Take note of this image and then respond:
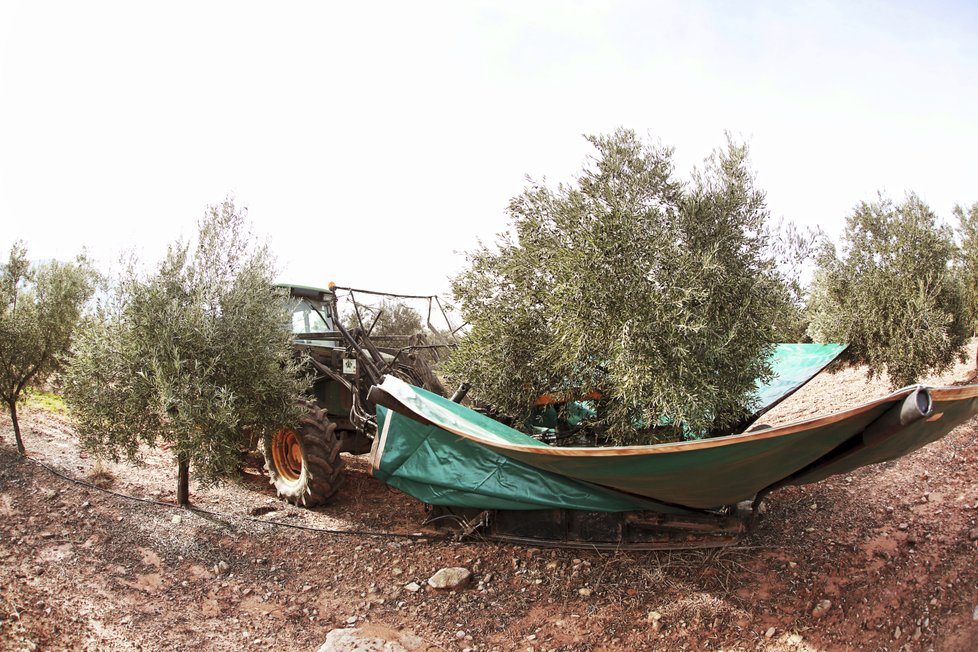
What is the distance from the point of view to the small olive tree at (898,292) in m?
9.27

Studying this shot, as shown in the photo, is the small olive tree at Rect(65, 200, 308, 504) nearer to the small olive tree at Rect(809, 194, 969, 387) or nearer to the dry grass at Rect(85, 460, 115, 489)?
the dry grass at Rect(85, 460, 115, 489)

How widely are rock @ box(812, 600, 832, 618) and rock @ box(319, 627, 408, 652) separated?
2811mm

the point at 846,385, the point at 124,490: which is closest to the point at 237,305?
the point at 124,490

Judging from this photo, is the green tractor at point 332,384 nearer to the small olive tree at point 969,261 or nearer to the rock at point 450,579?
the rock at point 450,579

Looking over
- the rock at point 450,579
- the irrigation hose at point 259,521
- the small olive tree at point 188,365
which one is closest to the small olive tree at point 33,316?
the irrigation hose at point 259,521

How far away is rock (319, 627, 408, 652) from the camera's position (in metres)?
3.84

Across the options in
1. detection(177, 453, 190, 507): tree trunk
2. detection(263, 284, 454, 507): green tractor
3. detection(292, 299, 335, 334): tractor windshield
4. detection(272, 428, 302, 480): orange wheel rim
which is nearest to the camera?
detection(177, 453, 190, 507): tree trunk

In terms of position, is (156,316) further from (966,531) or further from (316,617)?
(966,531)

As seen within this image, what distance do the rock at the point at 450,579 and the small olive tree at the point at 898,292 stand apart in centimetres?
836

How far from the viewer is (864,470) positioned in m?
6.45

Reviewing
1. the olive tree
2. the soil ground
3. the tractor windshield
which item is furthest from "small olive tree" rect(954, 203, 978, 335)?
the tractor windshield

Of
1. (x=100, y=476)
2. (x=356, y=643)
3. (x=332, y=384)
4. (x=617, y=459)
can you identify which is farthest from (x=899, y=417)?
(x=100, y=476)

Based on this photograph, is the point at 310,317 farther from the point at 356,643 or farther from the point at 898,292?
the point at 898,292

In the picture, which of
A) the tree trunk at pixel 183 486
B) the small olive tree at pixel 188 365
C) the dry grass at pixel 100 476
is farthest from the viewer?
the dry grass at pixel 100 476
